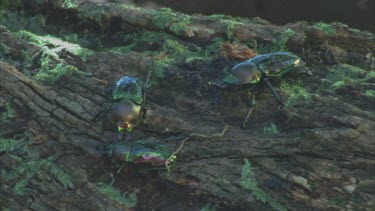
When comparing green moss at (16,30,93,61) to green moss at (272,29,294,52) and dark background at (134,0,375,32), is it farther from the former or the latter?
green moss at (272,29,294,52)

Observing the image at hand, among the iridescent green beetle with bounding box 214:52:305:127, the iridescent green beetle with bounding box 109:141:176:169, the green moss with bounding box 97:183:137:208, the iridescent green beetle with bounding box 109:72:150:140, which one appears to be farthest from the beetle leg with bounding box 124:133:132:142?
the iridescent green beetle with bounding box 214:52:305:127

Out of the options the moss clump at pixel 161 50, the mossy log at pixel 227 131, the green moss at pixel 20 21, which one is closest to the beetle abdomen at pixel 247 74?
the mossy log at pixel 227 131

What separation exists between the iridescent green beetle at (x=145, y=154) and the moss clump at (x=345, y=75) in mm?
1937

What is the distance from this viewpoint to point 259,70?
506 centimetres

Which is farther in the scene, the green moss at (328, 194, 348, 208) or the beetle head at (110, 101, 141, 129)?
the beetle head at (110, 101, 141, 129)

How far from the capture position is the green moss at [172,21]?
6227 mm

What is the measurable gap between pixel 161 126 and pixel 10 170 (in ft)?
5.33

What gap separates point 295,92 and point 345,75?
687mm

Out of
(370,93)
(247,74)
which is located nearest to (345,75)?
(370,93)

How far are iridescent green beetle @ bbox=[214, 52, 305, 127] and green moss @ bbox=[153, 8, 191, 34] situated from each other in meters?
1.34

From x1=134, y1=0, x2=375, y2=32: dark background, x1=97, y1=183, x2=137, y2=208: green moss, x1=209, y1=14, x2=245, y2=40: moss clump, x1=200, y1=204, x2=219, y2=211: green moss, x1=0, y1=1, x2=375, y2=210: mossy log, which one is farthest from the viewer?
x1=134, y1=0, x2=375, y2=32: dark background

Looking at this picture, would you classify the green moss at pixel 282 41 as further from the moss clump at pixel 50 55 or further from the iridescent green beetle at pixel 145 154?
the moss clump at pixel 50 55

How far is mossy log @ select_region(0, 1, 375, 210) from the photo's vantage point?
4.31m

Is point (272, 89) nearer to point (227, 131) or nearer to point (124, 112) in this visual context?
point (227, 131)
